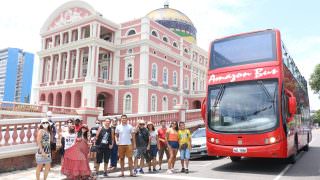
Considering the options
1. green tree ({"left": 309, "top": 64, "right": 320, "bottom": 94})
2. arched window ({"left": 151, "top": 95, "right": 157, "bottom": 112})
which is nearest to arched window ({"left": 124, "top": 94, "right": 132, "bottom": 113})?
arched window ({"left": 151, "top": 95, "right": 157, "bottom": 112})

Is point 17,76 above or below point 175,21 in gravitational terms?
below

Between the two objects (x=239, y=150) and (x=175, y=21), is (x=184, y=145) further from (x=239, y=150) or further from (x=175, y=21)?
(x=175, y=21)

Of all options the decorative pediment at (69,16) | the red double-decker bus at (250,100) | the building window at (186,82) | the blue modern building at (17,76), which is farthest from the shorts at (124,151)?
the blue modern building at (17,76)

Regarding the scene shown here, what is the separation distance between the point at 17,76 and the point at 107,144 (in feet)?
248

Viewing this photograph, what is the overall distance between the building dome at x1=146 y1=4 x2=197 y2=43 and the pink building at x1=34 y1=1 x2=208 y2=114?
601 cm

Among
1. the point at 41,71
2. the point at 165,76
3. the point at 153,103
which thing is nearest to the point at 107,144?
the point at 153,103

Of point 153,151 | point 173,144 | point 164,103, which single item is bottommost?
point 153,151

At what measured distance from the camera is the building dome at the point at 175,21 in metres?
49.3

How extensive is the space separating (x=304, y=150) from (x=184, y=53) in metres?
29.2

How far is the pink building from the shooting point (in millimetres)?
36000

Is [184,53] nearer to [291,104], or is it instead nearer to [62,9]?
[62,9]

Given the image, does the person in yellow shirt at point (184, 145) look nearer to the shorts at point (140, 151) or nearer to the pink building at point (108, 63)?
the shorts at point (140, 151)

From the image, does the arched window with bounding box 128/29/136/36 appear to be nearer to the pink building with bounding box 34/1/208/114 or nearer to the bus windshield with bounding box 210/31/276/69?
the pink building with bounding box 34/1/208/114

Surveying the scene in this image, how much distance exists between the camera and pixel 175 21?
49.6m
